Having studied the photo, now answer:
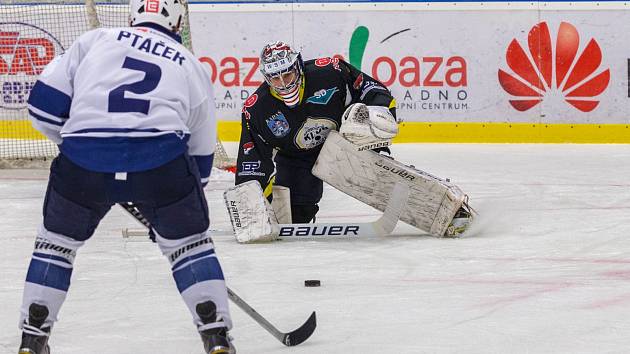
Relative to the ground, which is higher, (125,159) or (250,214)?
(125,159)

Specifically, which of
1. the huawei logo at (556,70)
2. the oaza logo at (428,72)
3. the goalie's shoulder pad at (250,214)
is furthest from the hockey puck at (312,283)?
the huawei logo at (556,70)

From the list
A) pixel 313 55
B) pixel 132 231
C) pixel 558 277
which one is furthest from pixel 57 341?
pixel 313 55

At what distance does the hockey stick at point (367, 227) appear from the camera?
5.01 meters

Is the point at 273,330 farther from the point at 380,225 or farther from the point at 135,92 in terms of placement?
the point at 380,225

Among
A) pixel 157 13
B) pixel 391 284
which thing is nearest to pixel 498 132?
pixel 391 284

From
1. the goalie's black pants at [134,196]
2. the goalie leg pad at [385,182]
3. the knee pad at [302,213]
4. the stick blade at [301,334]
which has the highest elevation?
the goalie's black pants at [134,196]

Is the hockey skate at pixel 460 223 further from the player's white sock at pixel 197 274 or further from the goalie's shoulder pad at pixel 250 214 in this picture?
the player's white sock at pixel 197 274

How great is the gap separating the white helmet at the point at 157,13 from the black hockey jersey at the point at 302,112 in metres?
2.23

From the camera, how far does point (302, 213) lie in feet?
17.9

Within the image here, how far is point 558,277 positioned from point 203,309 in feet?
5.60

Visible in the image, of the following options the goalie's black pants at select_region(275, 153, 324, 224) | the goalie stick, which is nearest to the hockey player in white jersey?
the goalie stick

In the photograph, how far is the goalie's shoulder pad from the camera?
4.93 meters

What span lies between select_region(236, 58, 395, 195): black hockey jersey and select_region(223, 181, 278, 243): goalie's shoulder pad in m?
0.11

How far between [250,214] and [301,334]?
1.91 meters
